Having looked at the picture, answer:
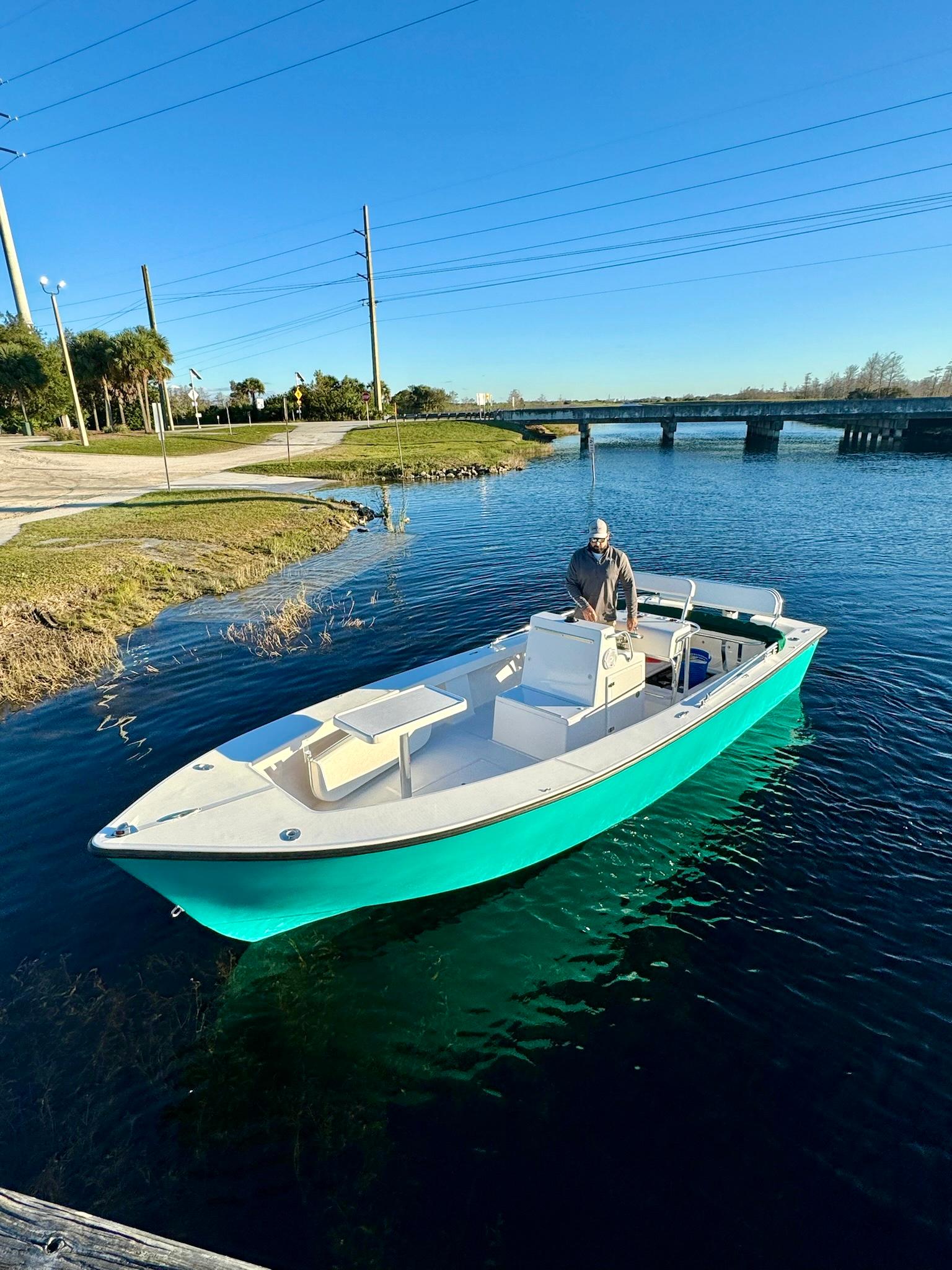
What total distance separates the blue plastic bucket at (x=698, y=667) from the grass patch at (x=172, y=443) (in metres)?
39.2

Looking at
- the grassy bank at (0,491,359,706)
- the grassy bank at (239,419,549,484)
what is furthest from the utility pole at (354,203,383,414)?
the grassy bank at (0,491,359,706)

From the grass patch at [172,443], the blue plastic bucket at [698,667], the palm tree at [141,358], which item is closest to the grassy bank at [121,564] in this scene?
the blue plastic bucket at [698,667]

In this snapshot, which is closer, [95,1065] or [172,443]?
[95,1065]

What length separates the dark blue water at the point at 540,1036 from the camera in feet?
12.5

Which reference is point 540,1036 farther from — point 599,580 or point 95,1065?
point 599,580

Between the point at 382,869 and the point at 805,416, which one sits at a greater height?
the point at 805,416

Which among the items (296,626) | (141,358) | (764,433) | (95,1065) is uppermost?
(141,358)

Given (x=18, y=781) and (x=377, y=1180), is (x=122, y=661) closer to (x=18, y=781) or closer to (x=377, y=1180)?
(x=18, y=781)

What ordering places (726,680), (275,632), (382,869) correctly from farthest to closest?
1. (275,632)
2. (726,680)
3. (382,869)

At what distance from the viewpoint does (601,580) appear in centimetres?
812

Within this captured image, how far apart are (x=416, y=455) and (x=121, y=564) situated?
3128cm

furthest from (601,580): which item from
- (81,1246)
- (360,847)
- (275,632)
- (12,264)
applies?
(12,264)

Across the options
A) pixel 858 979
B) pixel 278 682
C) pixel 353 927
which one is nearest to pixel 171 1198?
pixel 353 927

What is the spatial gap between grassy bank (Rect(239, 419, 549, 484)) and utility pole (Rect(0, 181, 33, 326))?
3397cm
